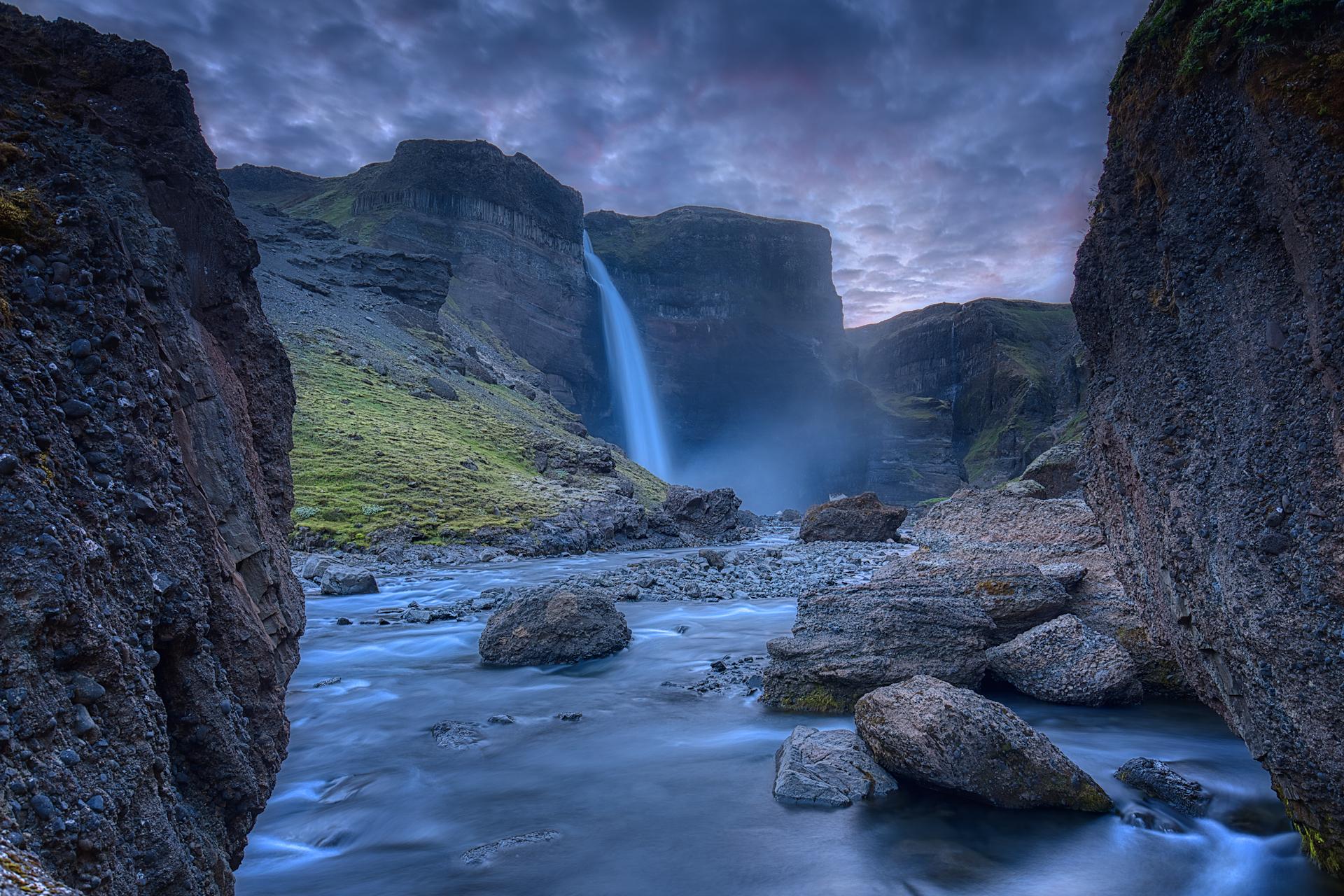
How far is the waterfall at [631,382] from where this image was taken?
116 metres

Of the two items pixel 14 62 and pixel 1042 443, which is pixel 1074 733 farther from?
pixel 1042 443

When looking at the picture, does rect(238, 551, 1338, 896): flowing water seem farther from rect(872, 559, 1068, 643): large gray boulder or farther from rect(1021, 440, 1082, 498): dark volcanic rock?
rect(1021, 440, 1082, 498): dark volcanic rock

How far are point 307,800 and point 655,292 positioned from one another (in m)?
127

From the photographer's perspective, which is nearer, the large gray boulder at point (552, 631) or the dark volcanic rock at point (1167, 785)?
the dark volcanic rock at point (1167, 785)

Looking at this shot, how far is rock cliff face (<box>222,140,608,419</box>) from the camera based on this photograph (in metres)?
102

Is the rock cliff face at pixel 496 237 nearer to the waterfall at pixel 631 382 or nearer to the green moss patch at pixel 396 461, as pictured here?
the waterfall at pixel 631 382

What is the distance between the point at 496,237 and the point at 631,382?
31.7 meters

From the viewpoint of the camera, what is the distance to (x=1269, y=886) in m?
5.86

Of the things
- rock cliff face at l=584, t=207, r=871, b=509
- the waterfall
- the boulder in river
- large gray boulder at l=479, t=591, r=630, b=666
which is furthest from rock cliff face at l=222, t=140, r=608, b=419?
large gray boulder at l=479, t=591, r=630, b=666

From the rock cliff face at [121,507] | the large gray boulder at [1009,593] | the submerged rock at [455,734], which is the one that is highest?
the rock cliff face at [121,507]

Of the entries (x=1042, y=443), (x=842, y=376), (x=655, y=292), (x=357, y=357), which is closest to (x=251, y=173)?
(x=655, y=292)

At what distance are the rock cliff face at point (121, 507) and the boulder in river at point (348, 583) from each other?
1794 cm

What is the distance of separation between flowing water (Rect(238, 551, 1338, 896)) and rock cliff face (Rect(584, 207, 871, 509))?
379 feet

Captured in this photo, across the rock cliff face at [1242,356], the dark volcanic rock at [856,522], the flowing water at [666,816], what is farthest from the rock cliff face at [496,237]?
the rock cliff face at [1242,356]
